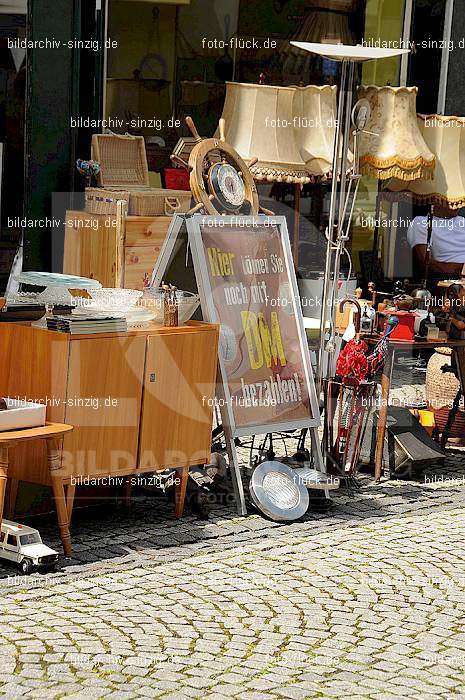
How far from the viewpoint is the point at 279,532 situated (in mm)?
7301

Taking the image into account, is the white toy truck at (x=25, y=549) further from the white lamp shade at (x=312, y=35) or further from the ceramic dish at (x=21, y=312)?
the white lamp shade at (x=312, y=35)

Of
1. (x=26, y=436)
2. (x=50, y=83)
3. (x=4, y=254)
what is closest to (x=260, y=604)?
(x=26, y=436)

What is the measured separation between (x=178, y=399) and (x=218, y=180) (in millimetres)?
1485

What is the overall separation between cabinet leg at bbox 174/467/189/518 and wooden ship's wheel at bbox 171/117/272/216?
153 cm

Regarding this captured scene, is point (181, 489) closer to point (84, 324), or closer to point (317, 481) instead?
point (317, 481)

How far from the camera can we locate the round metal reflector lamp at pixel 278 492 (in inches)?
294

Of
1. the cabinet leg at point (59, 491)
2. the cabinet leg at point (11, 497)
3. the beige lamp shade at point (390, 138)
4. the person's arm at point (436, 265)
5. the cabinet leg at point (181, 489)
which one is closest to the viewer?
the cabinet leg at point (59, 491)

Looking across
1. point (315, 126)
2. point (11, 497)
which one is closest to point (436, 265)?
point (315, 126)

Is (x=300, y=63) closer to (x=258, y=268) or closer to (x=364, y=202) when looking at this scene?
(x=364, y=202)

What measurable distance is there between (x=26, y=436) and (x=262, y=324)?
201 cm

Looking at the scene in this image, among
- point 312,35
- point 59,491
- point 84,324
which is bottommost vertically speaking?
point 59,491

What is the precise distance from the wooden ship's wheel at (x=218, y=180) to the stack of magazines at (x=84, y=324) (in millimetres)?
1147

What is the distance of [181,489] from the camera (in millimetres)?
7352

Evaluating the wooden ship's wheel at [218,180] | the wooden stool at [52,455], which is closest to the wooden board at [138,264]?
the wooden ship's wheel at [218,180]
